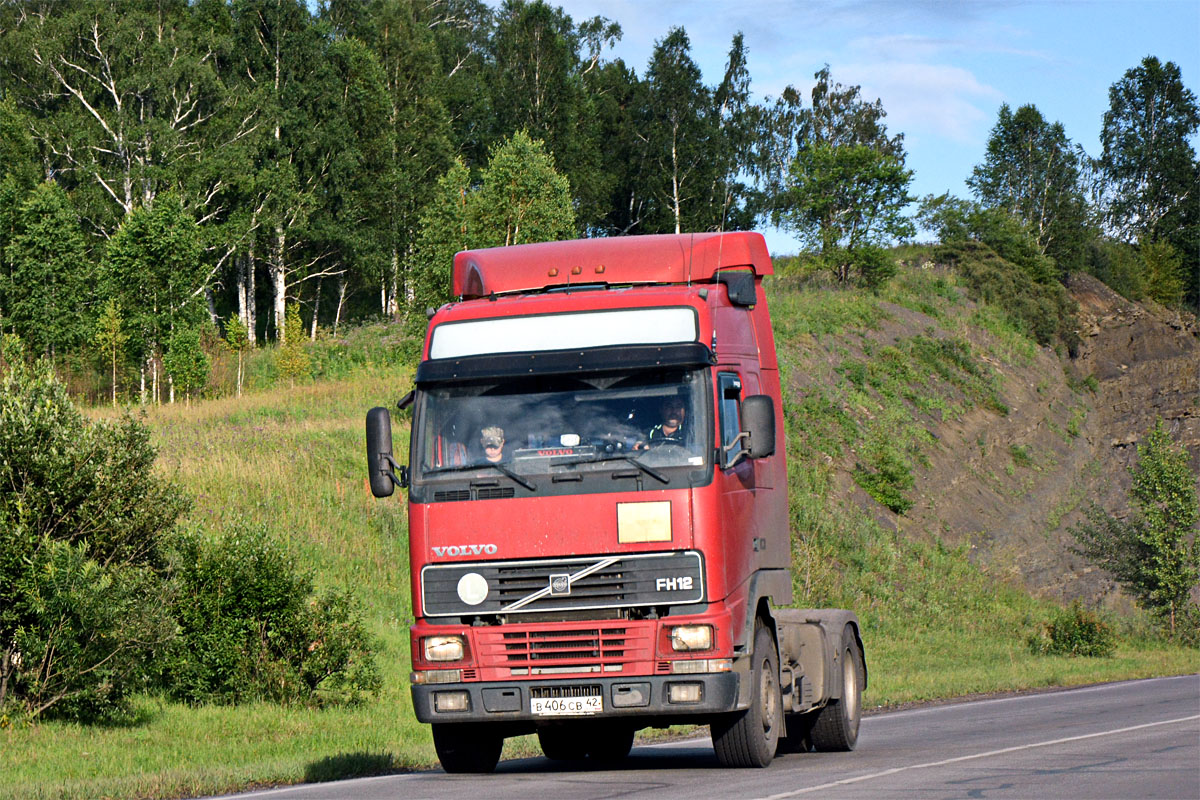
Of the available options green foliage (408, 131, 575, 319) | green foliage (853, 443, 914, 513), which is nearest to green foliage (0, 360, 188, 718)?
green foliage (408, 131, 575, 319)

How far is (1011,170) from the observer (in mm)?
100375

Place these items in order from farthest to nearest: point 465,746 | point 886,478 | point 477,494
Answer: point 886,478 → point 465,746 → point 477,494

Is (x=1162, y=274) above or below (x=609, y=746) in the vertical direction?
above

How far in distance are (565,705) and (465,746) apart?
1.80 meters

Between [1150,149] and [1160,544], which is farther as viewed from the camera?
[1150,149]

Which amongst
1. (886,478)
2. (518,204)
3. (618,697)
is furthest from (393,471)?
(886,478)

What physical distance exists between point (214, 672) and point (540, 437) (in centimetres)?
1040

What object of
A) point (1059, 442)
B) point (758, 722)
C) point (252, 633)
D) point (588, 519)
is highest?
point (1059, 442)

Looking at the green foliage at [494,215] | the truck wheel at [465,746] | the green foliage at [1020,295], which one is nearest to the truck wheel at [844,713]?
the truck wheel at [465,746]

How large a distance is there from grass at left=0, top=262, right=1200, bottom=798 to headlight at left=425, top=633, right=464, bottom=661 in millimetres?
2538

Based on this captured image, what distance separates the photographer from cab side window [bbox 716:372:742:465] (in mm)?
10906

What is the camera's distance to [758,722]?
11.4 metres

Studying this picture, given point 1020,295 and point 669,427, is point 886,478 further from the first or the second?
point 669,427

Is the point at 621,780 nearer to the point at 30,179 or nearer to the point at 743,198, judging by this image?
the point at 30,179
